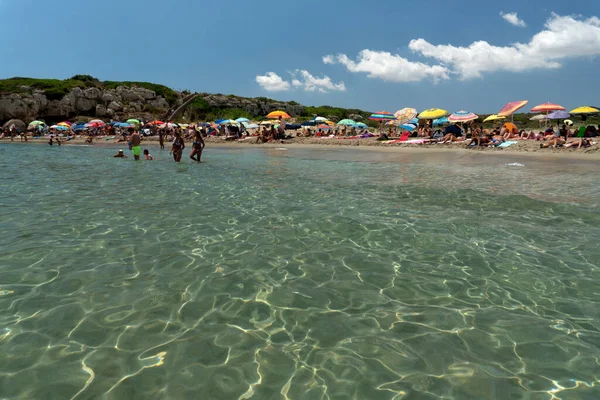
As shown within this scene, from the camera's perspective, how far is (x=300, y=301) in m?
3.92

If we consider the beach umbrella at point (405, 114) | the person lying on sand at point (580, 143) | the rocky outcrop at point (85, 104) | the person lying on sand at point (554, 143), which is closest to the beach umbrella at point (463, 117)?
the beach umbrella at point (405, 114)

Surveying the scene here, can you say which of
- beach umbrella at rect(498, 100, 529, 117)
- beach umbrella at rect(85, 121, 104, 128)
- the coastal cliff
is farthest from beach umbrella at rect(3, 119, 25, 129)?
beach umbrella at rect(498, 100, 529, 117)

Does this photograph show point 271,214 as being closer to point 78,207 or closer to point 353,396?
point 78,207

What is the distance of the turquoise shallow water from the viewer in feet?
8.95

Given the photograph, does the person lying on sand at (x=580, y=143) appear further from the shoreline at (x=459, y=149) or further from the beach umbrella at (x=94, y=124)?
the beach umbrella at (x=94, y=124)

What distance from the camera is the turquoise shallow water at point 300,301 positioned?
273 cm

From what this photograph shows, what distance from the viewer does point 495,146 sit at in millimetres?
23484

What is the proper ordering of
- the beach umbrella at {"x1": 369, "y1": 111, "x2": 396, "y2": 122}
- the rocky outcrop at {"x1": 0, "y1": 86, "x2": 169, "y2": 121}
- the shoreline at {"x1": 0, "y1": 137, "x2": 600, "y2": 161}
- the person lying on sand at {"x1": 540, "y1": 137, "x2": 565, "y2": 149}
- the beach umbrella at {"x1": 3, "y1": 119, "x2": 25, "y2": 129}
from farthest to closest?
1. the rocky outcrop at {"x1": 0, "y1": 86, "x2": 169, "y2": 121}
2. the beach umbrella at {"x1": 3, "y1": 119, "x2": 25, "y2": 129}
3. the beach umbrella at {"x1": 369, "y1": 111, "x2": 396, "y2": 122}
4. the person lying on sand at {"x1": 540, "y1": 137, "x2": 565, "y2": 149}
5. the shoreline at {"x1": 0, "y1": 137, "x2": 600, "y2": 161}

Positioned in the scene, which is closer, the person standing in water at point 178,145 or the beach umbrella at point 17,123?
the person standing in water at point 178,145

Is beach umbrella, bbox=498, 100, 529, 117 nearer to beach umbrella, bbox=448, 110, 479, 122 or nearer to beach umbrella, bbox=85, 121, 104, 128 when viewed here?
beach umbrella, bbox=448, 110, 479, 122

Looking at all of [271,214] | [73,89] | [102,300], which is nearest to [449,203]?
[271,214]

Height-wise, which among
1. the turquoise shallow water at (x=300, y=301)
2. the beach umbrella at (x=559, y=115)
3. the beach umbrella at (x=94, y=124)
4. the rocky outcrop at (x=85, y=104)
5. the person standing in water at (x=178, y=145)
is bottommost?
the turquoise shallow water at (x=300, y=301)

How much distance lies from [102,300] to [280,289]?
1947mm

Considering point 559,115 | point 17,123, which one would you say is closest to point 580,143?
point 559,115
